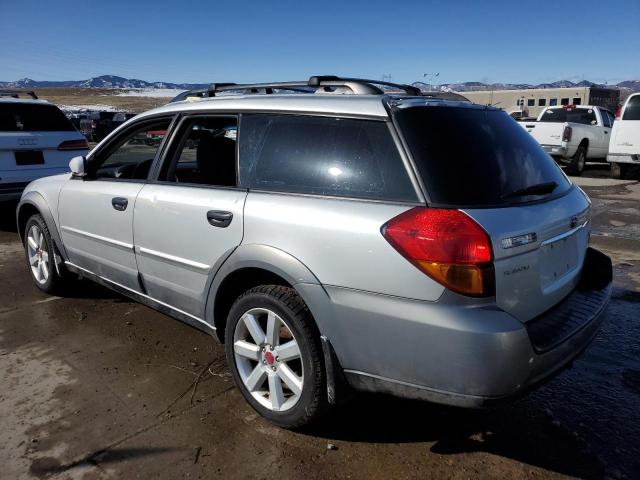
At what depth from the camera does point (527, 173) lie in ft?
8.75

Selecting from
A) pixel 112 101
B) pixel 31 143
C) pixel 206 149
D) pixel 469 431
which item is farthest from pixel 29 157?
pixel 112 101

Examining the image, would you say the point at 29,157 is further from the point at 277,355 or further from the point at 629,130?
the point at 629,130

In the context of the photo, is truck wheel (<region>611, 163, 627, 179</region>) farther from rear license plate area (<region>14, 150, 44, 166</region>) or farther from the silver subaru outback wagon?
rear license plate area (<region>14, 150, 44, 166</region>)

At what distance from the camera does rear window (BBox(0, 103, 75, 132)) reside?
7.15 metres

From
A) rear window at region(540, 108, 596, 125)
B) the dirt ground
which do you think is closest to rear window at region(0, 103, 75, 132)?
the dirt ground

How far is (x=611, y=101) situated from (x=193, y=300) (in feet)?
199

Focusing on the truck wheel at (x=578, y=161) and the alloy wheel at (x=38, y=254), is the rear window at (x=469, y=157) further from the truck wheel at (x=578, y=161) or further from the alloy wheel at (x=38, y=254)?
the truck wheel at (x=578, y=161)

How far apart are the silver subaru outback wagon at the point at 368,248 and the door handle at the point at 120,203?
0.14 metres

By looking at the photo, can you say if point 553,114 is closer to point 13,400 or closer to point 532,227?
point 532,227

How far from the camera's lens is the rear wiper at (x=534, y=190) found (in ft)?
7.87

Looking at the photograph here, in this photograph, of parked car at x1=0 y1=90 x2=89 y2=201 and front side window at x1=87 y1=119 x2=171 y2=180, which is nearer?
front side window at x1=87 y1=119 x2=171 y2=180

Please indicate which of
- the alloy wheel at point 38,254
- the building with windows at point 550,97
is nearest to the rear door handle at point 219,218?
the alloy wheel at point 38,254

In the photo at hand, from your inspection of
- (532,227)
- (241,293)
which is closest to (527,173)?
(532,227)

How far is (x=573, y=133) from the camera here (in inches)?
544
